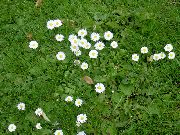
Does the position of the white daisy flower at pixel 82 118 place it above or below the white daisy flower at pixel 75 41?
below

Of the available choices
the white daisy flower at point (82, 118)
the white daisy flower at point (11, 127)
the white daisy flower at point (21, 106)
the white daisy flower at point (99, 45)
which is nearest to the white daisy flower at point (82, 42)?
the white daisy flower at point (99, 45)

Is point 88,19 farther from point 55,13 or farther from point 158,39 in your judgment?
point 158,39

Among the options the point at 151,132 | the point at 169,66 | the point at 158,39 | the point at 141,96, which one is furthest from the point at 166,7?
the point at 151,132

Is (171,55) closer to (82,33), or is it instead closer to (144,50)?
(144,50)

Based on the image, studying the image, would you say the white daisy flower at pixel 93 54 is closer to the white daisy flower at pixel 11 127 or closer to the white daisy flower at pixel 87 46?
the white daisy flower at pixel 87 46

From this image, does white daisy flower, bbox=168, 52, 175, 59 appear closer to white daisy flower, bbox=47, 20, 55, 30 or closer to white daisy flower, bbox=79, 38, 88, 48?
white daisy flower, bbox=79, 38, 88, 48

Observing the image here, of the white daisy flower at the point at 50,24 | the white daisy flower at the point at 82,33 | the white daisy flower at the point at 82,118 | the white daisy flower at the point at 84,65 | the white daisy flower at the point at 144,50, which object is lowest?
the white daisy flower at the point at 82,118

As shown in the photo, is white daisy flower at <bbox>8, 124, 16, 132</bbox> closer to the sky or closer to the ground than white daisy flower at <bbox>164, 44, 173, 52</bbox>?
closer to the ground

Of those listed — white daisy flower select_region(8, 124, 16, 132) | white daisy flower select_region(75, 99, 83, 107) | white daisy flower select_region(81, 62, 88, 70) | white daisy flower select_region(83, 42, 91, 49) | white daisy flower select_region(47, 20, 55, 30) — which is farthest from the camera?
white daisy flower select_region(47, 20, 55, 30)

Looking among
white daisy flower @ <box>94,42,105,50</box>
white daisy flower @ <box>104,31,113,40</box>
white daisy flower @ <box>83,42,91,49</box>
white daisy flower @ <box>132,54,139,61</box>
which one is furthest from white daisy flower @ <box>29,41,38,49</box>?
white daisy flower @ <box>132,54,139,61</box>

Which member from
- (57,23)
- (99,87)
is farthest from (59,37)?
(99,87)
